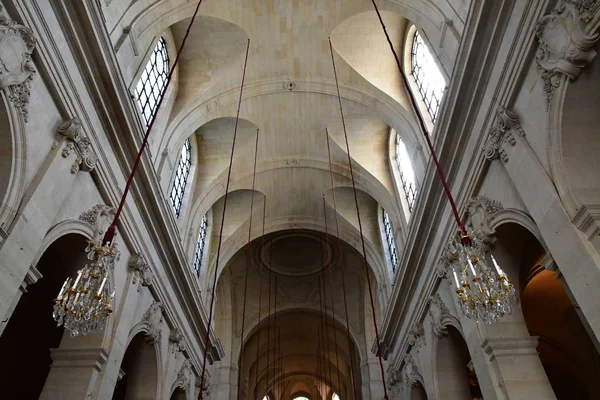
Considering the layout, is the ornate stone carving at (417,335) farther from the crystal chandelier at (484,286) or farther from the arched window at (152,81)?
the arched window at (152,81)

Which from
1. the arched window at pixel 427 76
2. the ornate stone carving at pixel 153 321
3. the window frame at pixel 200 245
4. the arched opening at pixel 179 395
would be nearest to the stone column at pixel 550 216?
the arched window at pixel 427 76

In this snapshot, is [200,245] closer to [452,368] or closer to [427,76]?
[452,368]

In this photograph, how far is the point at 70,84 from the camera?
6445mm

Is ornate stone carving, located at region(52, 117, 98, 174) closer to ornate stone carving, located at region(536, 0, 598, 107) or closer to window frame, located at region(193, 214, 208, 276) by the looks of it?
ornate stone carving, located at region(536, 0, 598, 107)

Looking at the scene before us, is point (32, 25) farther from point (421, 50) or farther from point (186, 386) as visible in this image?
point (186, 386)

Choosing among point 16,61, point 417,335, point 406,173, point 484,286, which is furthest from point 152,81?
point 417,335

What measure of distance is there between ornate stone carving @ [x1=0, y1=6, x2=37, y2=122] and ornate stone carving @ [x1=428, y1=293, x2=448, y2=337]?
25.8 ft

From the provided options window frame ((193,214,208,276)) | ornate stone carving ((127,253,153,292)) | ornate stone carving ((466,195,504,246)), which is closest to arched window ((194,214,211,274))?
window frame ((193,214,208,276))

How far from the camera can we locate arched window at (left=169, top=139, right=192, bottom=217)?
40.0 feet

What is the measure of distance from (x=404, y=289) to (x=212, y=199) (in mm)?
6136

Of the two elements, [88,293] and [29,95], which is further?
[29,95]

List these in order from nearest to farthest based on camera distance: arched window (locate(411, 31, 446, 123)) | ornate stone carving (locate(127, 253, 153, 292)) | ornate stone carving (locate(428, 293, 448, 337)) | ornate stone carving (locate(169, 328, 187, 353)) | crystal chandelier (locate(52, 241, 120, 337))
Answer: crystal chandelier (locate(52, 241, 120, 337)) → ornate stone carving (locate(127, 253, 153, 292)) → ornate stone carving (locate(428, 293, 448, 337)) → arched window (locate(411, 31, 446, 123)) → ornate stone carving (locate(169, 328, 187, 353))

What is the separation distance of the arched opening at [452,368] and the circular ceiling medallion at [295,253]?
9.42 metres

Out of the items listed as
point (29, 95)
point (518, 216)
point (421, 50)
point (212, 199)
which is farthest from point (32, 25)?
point (212, 199)
